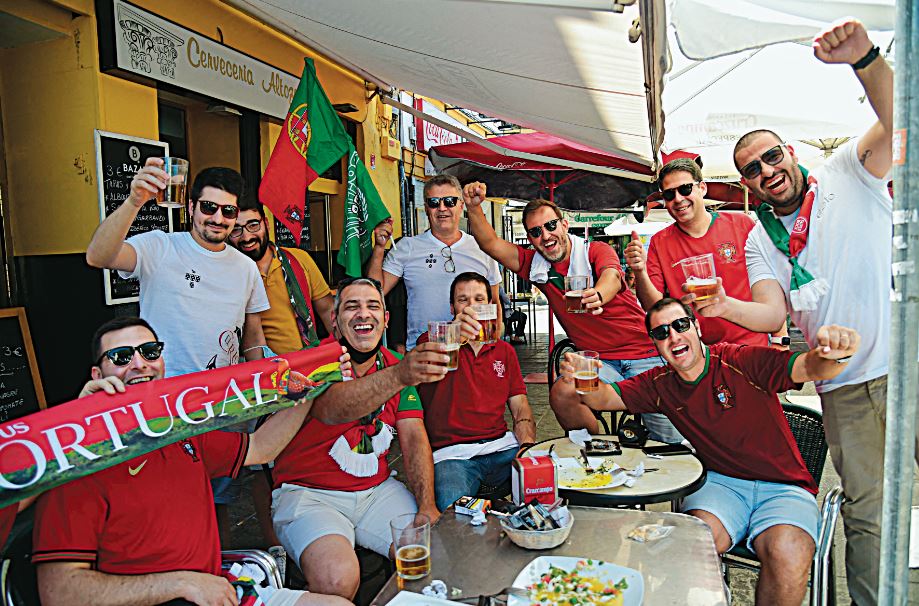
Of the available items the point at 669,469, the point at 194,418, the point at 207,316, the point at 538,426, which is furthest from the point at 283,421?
the point at 538,426

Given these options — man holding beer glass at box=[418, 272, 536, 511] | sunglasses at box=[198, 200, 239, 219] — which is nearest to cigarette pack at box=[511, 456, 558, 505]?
man holding beer glass at box=[418, 272, 536, 511]

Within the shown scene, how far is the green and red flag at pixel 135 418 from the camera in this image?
1726 mm

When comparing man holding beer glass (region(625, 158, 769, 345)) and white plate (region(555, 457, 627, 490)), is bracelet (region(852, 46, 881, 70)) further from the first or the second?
white plate (region(555, 457, 627, 490))

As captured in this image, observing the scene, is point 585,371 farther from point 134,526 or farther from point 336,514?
point 134,526

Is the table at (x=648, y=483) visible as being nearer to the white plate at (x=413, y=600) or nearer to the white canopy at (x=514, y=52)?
the white plate at (x=413, y=600)

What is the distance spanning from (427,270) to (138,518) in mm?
2572

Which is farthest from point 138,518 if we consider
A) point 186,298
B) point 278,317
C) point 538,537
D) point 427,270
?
point 427,270

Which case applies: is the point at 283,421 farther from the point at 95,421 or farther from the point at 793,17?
the point at 793,17

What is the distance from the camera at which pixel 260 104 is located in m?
5.49

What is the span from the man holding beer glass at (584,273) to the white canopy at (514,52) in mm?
695

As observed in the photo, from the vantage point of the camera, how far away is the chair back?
3.15 metres

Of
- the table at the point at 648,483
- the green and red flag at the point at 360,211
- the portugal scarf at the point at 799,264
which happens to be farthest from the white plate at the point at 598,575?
the green and red flag at the point at 360,211

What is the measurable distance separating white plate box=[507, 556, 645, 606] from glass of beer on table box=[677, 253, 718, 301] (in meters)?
1.26

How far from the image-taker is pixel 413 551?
1.97 metres
